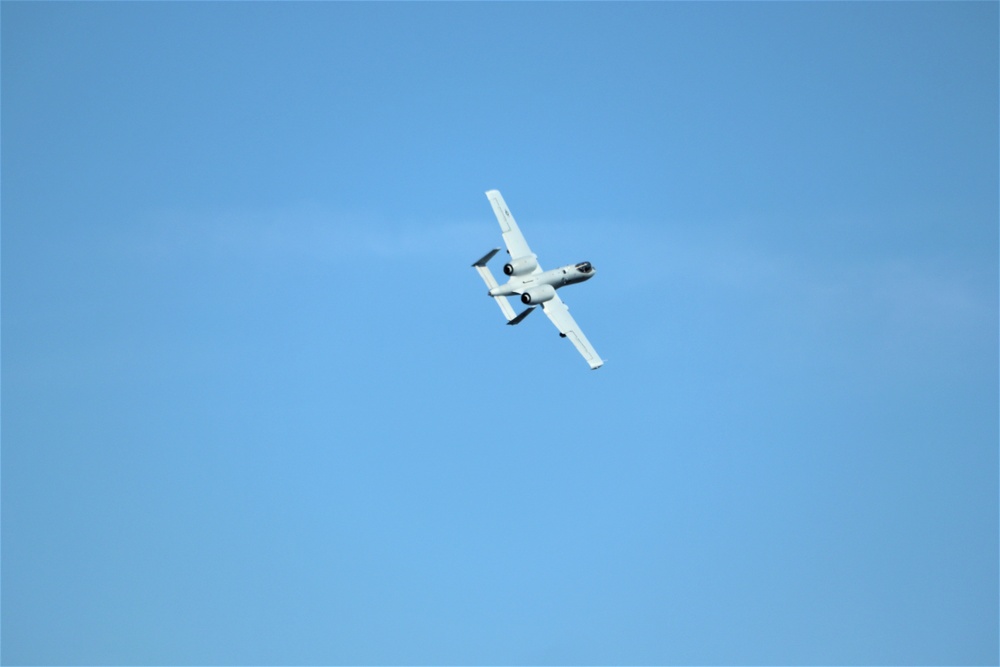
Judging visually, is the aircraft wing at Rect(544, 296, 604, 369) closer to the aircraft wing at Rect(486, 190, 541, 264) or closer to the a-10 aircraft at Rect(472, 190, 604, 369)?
the a-10 aircraft at Rect(472, 190, 604, 369)

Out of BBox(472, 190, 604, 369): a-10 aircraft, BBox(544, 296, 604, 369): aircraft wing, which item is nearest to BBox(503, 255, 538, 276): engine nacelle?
BBox(472, 190, 604, 369): a-10 aircraft

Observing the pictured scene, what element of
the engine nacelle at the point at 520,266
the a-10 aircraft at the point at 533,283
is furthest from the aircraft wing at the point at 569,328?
the engine nacelle at the point at 520,266

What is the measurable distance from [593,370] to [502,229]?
1334 cm

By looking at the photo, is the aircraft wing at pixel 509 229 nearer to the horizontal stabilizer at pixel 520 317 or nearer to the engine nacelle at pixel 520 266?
the engine nacelle at pixel 520 266

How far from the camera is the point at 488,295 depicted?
12925 cm

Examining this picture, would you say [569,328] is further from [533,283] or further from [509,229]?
[509,229]

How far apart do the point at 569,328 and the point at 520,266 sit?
6.14 meters

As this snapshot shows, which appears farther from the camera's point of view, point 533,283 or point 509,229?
point 509,229

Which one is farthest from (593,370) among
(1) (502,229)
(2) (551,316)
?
(1) (502,229)

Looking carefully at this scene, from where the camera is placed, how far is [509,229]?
135m

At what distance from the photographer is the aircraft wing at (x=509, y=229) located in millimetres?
133000

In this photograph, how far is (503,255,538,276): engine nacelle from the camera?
429ft

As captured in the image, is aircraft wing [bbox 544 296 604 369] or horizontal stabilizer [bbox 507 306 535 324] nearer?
horizontal stabilizer [bbox 507 306 535 324]

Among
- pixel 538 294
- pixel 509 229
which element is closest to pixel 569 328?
pixel 538 294
